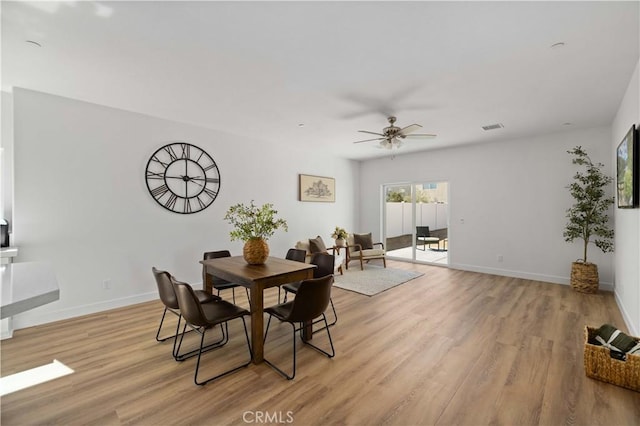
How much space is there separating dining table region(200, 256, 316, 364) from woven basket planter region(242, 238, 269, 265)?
0.07 meters

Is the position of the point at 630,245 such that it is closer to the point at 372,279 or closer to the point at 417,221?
the point at 372,279

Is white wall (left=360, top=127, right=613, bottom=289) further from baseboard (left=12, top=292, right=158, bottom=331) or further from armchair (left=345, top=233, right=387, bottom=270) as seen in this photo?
baseboard (left=12, top=292, right=158, bottom=331)

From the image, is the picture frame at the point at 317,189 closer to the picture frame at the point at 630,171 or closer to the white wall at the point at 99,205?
the white wall at the point at 99,205

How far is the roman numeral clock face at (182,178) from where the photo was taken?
13.7 feet

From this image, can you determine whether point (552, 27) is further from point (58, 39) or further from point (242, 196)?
point (242, 196)

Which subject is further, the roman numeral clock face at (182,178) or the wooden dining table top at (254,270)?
the roman numeral clock face at (182,178)

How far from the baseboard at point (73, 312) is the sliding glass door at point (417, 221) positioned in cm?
553

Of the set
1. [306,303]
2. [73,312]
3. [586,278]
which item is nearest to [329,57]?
[306,303]

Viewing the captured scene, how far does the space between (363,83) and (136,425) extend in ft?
11.1

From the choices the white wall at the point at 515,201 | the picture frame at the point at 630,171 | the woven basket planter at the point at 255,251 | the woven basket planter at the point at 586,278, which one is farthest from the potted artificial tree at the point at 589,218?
the woven basket planter at the point at 255,251

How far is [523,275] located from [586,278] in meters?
1.03

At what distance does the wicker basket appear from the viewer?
6.92 ft

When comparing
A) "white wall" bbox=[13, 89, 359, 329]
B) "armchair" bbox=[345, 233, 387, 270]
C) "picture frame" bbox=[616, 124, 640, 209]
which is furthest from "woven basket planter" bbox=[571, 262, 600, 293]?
"white wall" bbox=[13, 89, 359, 329]

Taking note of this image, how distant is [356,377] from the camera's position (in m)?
2.30
